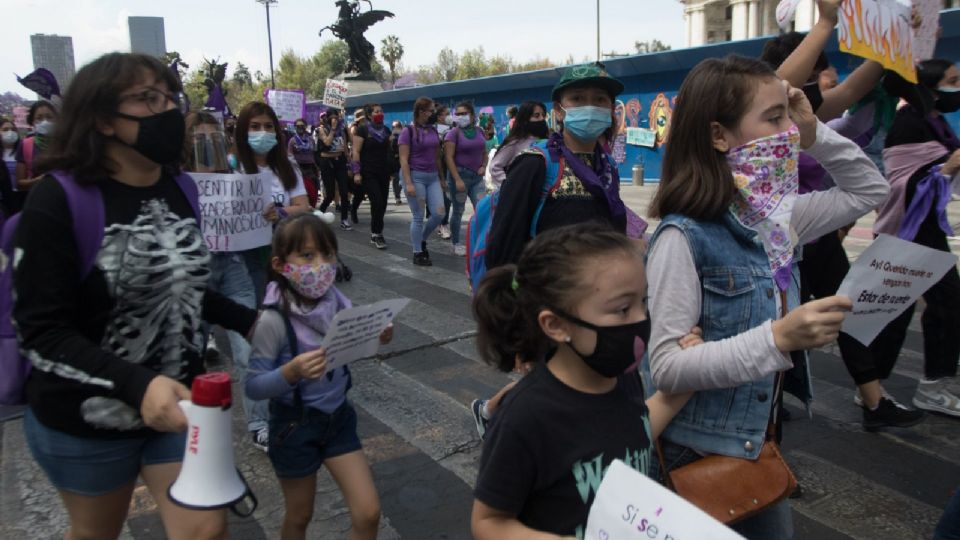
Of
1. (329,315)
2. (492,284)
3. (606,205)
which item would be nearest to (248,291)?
(329,315)

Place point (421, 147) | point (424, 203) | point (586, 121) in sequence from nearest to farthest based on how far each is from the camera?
1. point (586, 121)
2. point (421, 147)
3. point (424, 203)

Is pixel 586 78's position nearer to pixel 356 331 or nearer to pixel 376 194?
pixel 356 331

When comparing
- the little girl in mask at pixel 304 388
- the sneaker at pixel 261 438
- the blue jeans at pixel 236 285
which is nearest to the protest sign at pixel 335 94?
the blue jeans at pixel 236 285

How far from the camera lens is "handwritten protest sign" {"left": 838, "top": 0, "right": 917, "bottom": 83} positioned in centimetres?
291

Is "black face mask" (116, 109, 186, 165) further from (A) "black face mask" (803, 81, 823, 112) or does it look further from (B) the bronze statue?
(B) the bronze statue

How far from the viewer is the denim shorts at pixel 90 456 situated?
2.21m

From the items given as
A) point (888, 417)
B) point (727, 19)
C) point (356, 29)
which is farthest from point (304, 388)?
point (727, 19)

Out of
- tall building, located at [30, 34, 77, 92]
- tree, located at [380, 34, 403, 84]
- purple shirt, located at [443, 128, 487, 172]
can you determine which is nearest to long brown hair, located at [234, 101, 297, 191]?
tall building, located at [30, 34, 77, 92]

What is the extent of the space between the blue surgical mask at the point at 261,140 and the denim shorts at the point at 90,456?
2.91 meters

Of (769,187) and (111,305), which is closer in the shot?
(769,187)

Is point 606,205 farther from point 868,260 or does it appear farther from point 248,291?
point 248,291

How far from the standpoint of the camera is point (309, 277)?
2.88m

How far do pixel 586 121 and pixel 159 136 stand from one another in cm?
193

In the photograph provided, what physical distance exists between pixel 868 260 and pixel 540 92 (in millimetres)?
21606
